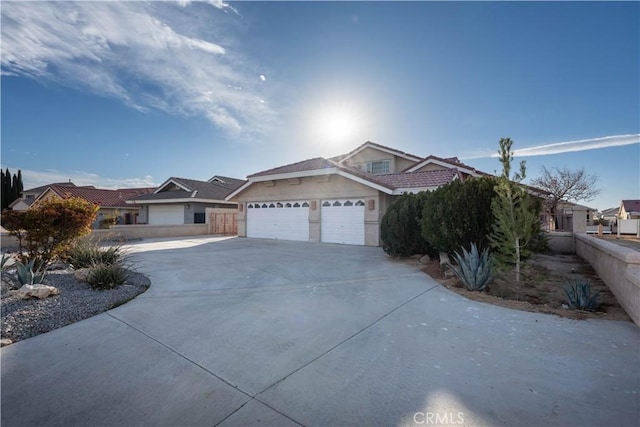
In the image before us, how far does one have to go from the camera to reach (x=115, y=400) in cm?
261

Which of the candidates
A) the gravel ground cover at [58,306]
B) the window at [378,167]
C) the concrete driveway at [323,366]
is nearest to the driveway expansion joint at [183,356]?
the concrete driveway at [323,366]

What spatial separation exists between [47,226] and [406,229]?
10.3 m

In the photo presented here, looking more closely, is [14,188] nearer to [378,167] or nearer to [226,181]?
[226,181]

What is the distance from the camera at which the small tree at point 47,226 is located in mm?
7211

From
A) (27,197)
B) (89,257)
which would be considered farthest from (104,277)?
(27,197)

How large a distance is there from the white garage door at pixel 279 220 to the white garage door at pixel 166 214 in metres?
9.04

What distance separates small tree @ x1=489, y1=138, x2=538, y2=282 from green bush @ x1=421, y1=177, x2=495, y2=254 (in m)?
0.43

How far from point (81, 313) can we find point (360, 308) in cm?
461

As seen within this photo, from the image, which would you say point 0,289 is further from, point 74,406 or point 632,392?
point 632,392

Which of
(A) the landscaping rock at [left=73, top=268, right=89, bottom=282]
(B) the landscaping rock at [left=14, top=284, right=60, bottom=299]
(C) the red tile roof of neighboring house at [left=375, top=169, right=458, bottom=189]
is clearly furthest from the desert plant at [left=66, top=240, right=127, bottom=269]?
(C) the red tile roof of neighboring house at [left=375, top=169, right=458, bottom=189]

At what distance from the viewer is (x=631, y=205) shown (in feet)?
148

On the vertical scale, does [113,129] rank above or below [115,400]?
above

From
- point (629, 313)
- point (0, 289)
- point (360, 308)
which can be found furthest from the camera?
point (0, 289)

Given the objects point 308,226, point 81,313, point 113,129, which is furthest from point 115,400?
point 113,129
